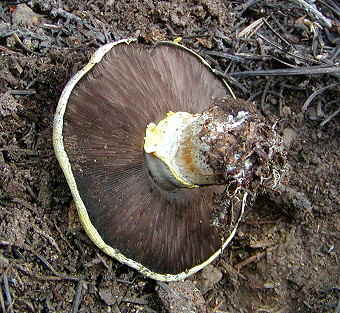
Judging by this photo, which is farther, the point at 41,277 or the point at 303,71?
the point at 303,71

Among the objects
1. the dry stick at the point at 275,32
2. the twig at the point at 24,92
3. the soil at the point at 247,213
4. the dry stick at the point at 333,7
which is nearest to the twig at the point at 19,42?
the soil at the point at 247,213

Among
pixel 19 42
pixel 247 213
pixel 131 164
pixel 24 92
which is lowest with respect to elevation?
pixel 247 213

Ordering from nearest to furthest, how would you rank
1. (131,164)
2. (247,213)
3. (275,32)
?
(131,164)
(247,213)
(275,32)

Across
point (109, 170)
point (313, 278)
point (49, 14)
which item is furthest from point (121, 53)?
Answer: point (313, 278)

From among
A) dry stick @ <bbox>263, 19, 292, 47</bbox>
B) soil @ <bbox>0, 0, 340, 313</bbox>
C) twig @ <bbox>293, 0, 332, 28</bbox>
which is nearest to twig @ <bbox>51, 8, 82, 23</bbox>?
soil @ <bbox>0, 0, 340, 313</bbox>

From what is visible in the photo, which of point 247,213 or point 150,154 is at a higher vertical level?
point 150,154

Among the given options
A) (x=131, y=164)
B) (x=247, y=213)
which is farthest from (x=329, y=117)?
(x=131, y=164)

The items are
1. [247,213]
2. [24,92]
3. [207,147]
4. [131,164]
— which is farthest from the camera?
[247,213]

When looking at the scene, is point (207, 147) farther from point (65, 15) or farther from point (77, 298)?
point (65, 15)
